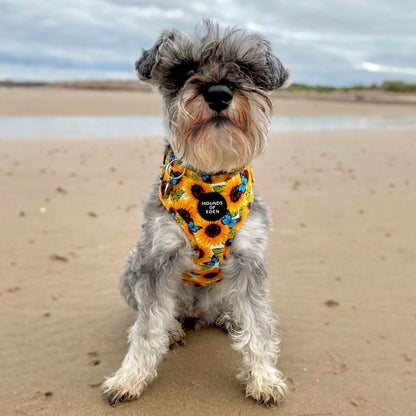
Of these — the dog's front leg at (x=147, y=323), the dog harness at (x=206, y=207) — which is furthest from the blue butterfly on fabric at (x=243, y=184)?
the dog's front leg at (x=147, y=323)

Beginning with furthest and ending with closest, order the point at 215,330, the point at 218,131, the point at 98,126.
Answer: the point at 98,126 → the point at 215,330 → the point at 218,131

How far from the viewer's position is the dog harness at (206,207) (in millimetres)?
3746

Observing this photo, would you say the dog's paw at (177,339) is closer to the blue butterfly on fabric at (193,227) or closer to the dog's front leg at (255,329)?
the dog's front leg at (255,329)

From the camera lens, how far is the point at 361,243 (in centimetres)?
740

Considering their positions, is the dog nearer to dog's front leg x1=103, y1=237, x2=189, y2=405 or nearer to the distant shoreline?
dog's front leg x1=103, y1=237, x2=189, y2=405

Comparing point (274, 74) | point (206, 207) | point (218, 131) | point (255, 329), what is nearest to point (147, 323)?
point (255, 329)

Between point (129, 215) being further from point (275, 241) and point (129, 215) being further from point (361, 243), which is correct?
point (361, 243)

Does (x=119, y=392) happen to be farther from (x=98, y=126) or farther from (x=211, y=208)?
(x=98, y=126)

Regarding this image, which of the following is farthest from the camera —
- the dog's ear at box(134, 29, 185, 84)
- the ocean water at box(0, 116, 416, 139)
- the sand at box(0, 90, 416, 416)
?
the ocean water at box(0, 116, 416, 139)

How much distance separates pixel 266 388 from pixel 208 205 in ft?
5.10

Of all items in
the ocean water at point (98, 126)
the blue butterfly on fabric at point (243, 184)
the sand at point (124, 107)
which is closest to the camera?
the blue butterfly on fabric at point (243, 184)

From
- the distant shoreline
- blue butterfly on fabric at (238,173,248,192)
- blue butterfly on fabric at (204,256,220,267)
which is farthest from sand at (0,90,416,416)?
the distant shoreline

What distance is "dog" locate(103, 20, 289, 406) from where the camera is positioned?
11.2 feet

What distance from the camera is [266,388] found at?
394 centimetres
